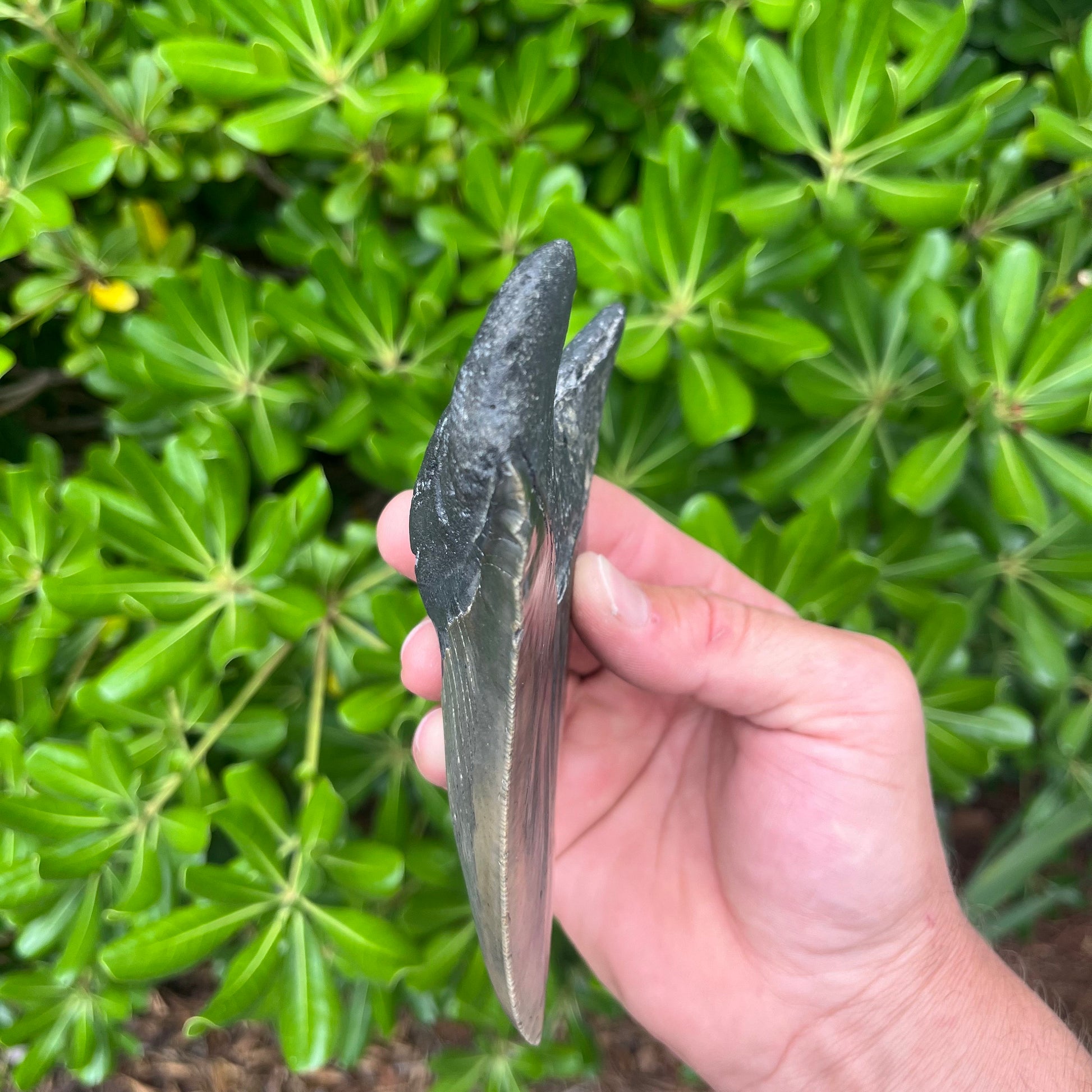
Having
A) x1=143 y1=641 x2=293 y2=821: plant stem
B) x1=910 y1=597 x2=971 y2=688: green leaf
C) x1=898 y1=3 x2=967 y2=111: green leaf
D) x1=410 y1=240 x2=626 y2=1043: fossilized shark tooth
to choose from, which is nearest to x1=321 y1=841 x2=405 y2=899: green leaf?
x1=143 y1=641 x2=293 y2=821: plant stem

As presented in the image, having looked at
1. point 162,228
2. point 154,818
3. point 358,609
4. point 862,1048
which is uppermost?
point 162,228

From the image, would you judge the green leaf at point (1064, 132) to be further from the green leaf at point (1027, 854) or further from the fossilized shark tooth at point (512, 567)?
the green leaf at point (1027, 854)

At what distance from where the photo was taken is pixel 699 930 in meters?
1.07

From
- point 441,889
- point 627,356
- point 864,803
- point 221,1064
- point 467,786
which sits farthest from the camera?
point 221,1064

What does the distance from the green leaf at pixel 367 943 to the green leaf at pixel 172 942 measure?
0.33 feet

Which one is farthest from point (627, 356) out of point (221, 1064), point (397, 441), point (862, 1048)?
point (221, 1064)

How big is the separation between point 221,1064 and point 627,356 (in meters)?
2.03

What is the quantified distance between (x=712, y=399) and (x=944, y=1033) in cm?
82

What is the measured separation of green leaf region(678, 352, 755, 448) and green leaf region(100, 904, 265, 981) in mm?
815

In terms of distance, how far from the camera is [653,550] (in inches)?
44.2

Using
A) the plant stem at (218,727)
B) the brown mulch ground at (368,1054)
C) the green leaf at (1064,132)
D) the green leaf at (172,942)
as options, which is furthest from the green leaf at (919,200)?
the brown mulch ground at (368,1054)

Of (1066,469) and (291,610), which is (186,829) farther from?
(1066,469)

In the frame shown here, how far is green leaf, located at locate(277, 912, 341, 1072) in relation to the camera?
98 cm

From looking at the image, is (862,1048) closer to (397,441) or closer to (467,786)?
(467,786)
